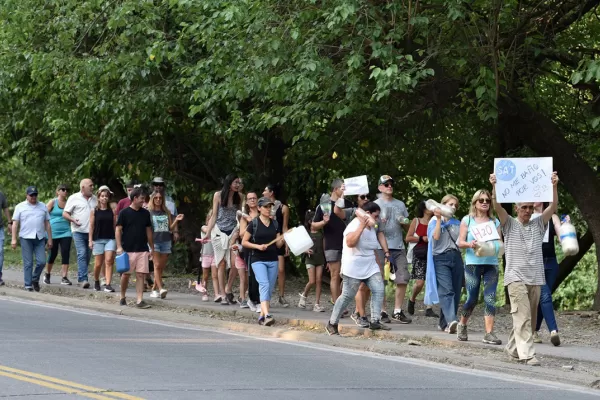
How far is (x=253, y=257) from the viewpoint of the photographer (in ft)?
50.4

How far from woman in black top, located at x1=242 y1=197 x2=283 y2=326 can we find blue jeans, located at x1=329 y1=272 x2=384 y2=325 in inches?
51.2

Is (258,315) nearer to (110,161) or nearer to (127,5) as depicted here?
(127,5)

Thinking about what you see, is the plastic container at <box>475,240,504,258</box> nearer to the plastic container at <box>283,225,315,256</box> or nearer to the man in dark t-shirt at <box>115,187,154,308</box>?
the plastic container at <box>283,225,315,256</box>

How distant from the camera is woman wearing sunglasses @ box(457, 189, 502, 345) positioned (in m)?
13.1

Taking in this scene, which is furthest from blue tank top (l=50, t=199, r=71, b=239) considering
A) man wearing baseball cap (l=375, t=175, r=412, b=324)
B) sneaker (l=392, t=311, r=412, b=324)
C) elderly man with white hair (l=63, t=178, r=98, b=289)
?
sneaker (l=392, t=311, r=412, b=324)

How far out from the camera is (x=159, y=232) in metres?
18.6

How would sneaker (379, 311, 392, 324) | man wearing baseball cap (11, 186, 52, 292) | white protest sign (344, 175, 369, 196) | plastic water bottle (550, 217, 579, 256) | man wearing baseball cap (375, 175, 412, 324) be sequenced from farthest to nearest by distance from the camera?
man wearing baseball cap (11, 186, 52, 292) < man wearing baseball cap (375, 175, 412, 324) < white protest sign (344, 175, 369, 196) < sneaker (379, 311, 392, 324) < plastic water bottle (550, 217, 579, 256)

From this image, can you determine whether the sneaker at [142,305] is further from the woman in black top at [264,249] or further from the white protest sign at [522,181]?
the white protest sign at [522,181]

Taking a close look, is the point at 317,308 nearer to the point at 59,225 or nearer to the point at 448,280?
the point at 448,280

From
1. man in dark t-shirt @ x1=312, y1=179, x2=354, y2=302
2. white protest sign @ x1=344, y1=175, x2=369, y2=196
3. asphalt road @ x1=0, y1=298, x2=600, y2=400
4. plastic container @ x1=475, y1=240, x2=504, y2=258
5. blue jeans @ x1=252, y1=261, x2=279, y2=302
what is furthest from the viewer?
man in dark t-shirt @ x1=312, y1=179, x2=354, y2=302

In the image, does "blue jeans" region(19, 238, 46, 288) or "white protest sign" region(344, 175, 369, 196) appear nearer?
"white protest sign" region(344, 175, 369, 196)

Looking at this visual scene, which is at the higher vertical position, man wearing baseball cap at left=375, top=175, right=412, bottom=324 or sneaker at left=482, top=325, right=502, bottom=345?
man wearing baseball cap at left=375, top=175, right=412, bottom=324

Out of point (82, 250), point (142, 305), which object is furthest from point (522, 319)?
point (82, 250)

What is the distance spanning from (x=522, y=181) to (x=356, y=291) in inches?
118
